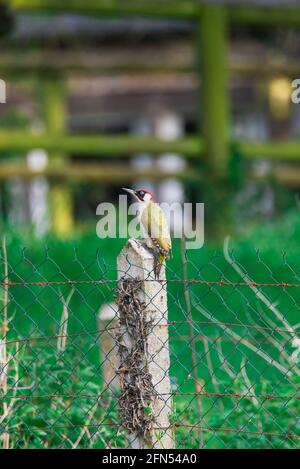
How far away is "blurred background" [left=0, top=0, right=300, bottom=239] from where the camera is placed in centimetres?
1077

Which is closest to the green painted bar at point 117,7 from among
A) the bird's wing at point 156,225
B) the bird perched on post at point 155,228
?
the bird perched on post at point 155,228

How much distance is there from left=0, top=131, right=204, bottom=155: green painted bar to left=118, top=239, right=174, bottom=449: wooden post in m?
6.30

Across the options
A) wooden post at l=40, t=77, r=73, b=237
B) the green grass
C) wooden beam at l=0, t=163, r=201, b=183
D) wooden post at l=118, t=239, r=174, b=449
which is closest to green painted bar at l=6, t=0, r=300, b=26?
wooden beam at l=0, t=163, r=201, b=183

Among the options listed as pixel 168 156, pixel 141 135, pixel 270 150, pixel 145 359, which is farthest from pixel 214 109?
pixel 145 359

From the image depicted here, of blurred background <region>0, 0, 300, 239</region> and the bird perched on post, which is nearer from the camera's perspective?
the bird perched on post

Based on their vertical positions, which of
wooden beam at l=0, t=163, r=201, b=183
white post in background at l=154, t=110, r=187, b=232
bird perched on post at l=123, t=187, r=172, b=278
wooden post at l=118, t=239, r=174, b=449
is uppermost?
white post in background at l=154, t=110, r=187, b=232

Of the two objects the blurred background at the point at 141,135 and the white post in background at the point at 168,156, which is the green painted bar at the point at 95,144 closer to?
the blurred background at the point at 141,135

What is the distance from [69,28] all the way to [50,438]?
1003 centimetres

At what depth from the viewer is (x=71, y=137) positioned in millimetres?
10836

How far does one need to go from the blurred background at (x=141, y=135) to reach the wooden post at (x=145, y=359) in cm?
478

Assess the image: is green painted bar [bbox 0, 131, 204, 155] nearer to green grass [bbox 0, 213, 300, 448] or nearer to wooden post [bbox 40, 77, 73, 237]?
wooden post [bbox 40, 77, 73, 237]

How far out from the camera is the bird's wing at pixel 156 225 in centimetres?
460

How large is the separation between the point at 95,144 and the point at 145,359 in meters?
6.70

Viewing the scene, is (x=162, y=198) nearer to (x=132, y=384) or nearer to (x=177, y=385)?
(x=177, y=385)
